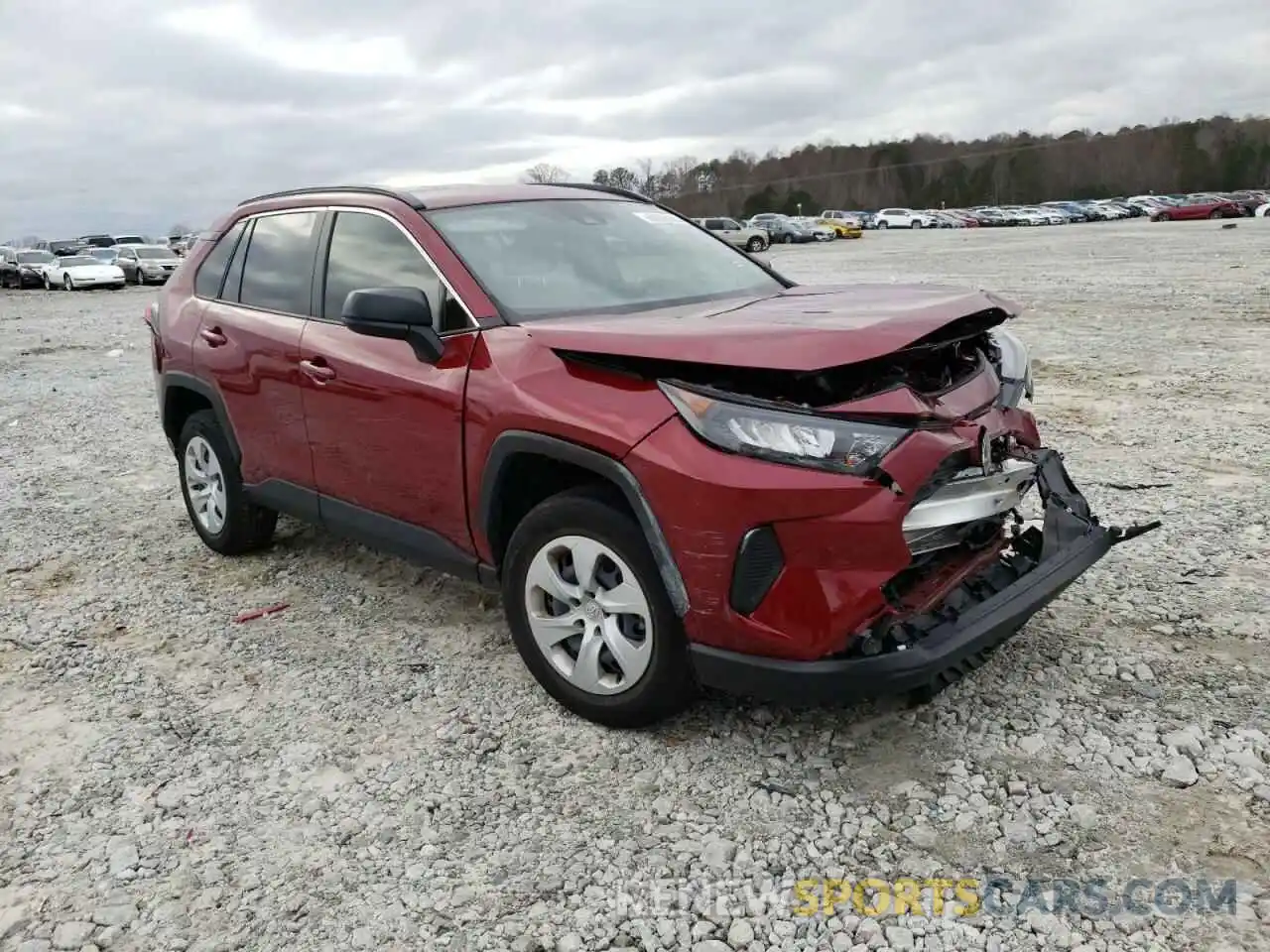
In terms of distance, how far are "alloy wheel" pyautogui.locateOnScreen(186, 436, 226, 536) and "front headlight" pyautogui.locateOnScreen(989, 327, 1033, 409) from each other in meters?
3.69

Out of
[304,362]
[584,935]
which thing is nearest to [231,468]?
[304,362]

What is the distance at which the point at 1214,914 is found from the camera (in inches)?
93.8

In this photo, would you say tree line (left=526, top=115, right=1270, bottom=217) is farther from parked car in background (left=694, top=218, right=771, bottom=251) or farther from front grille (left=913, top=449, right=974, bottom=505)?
front grille (left=913, top=449, right=974, bottom=505)

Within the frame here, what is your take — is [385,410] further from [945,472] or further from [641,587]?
[945,472]

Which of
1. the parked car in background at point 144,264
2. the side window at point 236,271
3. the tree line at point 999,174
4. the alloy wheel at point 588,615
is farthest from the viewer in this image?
the tree line at point 999,174

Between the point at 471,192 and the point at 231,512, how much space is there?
207 cm

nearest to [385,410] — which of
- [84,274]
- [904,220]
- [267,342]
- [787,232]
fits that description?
[267,342]

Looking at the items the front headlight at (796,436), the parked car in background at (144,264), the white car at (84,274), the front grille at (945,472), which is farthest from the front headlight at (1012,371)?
the parked car in background at (144,264)

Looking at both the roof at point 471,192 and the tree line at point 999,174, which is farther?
the tree line at point 999,174

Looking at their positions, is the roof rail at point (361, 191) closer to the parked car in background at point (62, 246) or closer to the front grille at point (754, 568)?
the front grille at point (754, 568)

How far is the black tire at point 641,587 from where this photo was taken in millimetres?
2980

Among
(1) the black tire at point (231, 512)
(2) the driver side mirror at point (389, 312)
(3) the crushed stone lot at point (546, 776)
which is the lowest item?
(3) the crushed stone lot at point (546, 776)

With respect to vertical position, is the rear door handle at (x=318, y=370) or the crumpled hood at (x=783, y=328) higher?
the crumpled hood at (x=783, y=328)

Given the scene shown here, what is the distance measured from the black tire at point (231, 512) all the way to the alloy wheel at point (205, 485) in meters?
0.03
